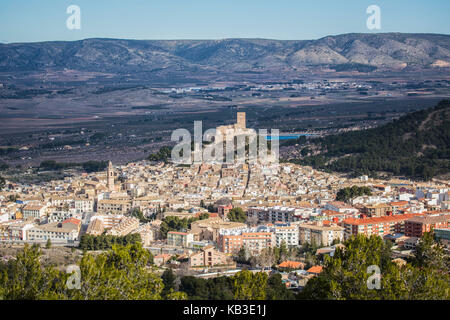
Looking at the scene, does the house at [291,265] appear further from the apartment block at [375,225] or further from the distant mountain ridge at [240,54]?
the distant mountain ridge at [240,54]

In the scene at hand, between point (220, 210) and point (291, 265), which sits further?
point (220, 210)

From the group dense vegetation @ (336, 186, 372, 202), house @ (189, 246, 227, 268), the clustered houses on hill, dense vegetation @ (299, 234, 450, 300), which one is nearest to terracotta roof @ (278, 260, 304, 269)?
the clustered houses on hill

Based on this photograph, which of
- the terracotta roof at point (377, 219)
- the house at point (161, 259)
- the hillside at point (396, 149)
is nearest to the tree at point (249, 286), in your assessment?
the house at point (161, 259)

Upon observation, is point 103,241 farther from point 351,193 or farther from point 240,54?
point 240,54

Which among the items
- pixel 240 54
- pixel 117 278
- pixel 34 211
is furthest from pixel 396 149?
pixel 240 54
